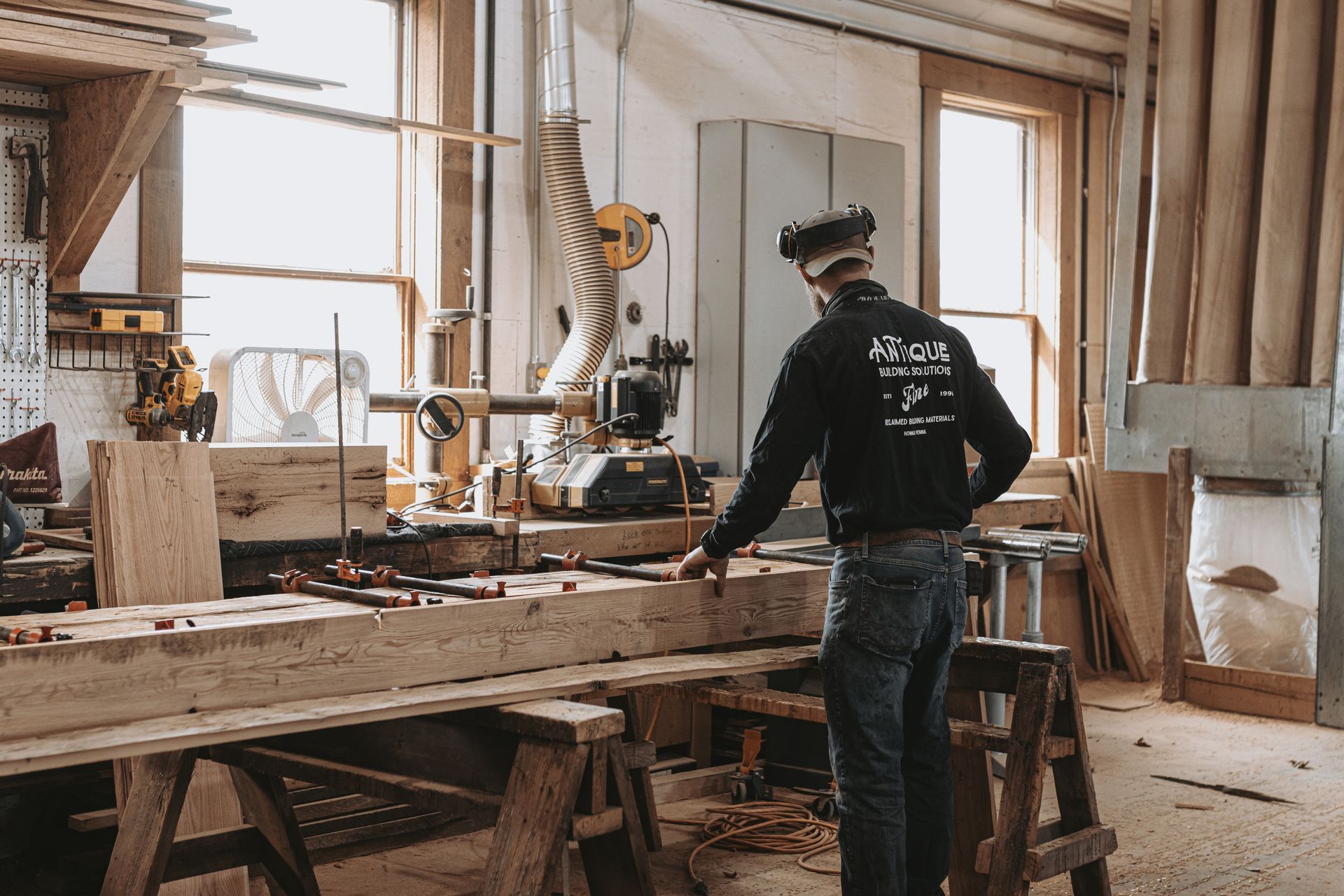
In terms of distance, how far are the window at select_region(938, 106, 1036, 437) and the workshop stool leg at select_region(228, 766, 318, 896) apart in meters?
4.39

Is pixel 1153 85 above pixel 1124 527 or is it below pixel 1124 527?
above

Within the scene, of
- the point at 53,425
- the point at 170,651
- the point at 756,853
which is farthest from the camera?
the point at 756,853

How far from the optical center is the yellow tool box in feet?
11.6

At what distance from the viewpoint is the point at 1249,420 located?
5.16m

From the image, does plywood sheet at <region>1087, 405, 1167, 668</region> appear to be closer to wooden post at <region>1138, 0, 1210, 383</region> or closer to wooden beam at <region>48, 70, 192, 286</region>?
wooden post at <region>1138, 0, 1210, 383</region>

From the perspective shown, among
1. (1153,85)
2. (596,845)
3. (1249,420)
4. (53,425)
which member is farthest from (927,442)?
(1153,85)

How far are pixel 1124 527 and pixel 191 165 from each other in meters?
4.58

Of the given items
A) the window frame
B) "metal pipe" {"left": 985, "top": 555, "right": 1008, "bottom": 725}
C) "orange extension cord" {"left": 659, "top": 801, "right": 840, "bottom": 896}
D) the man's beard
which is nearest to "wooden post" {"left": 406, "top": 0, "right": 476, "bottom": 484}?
"orange extension cord" {"left": 659, "top": 801, "right": 840, "bottom": 896}

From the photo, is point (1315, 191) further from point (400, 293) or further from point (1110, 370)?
point (400, 293)

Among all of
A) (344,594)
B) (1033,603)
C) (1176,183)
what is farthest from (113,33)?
(1176,183)

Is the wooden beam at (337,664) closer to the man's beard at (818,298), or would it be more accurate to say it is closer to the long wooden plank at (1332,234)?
the man's beard at (818,298)

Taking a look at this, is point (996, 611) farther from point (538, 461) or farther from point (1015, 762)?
point (1015, 762)

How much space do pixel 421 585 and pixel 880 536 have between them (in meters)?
0.89

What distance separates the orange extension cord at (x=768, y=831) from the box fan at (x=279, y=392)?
1.51 meters
